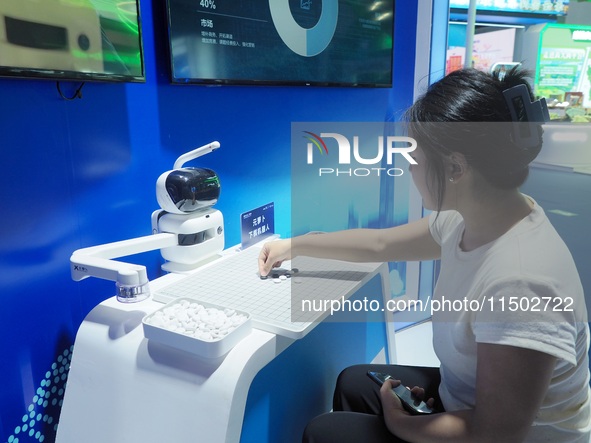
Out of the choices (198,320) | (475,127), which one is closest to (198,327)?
(198,320)

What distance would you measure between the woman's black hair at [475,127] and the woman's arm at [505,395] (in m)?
0.32

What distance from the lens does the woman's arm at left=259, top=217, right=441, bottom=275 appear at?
48.5 inches

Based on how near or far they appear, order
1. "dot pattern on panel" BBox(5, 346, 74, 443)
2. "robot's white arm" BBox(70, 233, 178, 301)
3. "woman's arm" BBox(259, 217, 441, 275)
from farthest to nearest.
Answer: "woman's arm" BBox(259, 217, 441, 275), "dot pattern on panel" BBox(5, 346, 74, 443), "robot's white arm" BBox(70, 233, 178, 301)

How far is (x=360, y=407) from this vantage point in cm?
119

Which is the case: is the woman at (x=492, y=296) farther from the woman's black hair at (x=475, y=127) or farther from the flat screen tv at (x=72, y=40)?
the flat screen tv at (x=72, y=40)

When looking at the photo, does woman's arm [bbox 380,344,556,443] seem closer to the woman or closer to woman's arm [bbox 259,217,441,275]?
the woman

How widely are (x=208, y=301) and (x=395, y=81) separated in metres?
1.45

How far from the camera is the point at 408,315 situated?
7.86ft

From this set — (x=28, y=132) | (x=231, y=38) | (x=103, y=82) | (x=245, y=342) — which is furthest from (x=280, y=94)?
(x=245, y=342)

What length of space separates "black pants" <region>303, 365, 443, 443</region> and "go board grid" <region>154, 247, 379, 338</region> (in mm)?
220

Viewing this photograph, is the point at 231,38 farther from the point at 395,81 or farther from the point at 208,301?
the point at 395,81

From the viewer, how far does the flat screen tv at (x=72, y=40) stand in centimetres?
90

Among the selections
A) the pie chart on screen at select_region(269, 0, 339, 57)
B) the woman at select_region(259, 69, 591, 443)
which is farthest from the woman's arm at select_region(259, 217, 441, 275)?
the pie chart on screen at select_region(269, 0, 339, 57)

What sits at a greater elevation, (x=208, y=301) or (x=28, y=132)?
(x=28, y=132)
